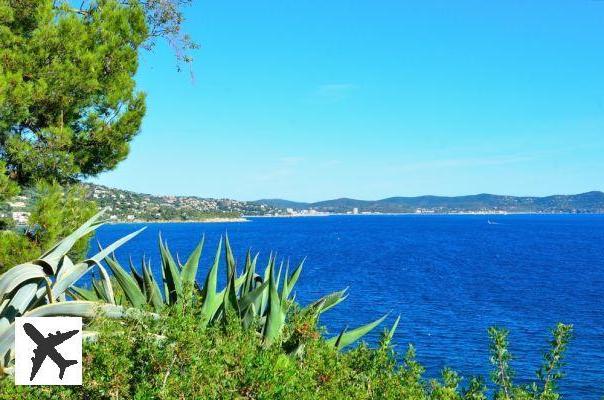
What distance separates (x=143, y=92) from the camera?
884 cm

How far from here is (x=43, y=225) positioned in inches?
283

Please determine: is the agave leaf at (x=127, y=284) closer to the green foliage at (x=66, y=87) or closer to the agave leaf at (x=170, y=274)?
the agave leaf at (x=170, y=274)

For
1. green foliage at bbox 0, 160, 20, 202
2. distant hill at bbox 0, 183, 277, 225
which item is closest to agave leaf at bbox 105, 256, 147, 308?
green foliage at bbox 0, 160, 20, 202

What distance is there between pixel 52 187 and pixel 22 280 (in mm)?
3981

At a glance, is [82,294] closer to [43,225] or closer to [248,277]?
[248,277]

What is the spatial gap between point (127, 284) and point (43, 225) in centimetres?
319

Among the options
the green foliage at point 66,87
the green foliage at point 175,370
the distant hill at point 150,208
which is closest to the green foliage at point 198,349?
the green foliage at point 175,370

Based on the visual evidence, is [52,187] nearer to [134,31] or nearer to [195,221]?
[134,31]

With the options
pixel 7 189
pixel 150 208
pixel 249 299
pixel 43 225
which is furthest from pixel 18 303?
pixel 150 208

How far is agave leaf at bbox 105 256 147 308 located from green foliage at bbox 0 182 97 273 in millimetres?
2917

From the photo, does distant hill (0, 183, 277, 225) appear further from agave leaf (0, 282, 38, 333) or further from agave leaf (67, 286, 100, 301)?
agave leaf (0, 282, 38, 333)

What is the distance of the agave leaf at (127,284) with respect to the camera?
14.9 ft

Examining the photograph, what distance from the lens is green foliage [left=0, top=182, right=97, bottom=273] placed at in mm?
6953

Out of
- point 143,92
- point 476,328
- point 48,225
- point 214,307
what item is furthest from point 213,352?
point 476,328
